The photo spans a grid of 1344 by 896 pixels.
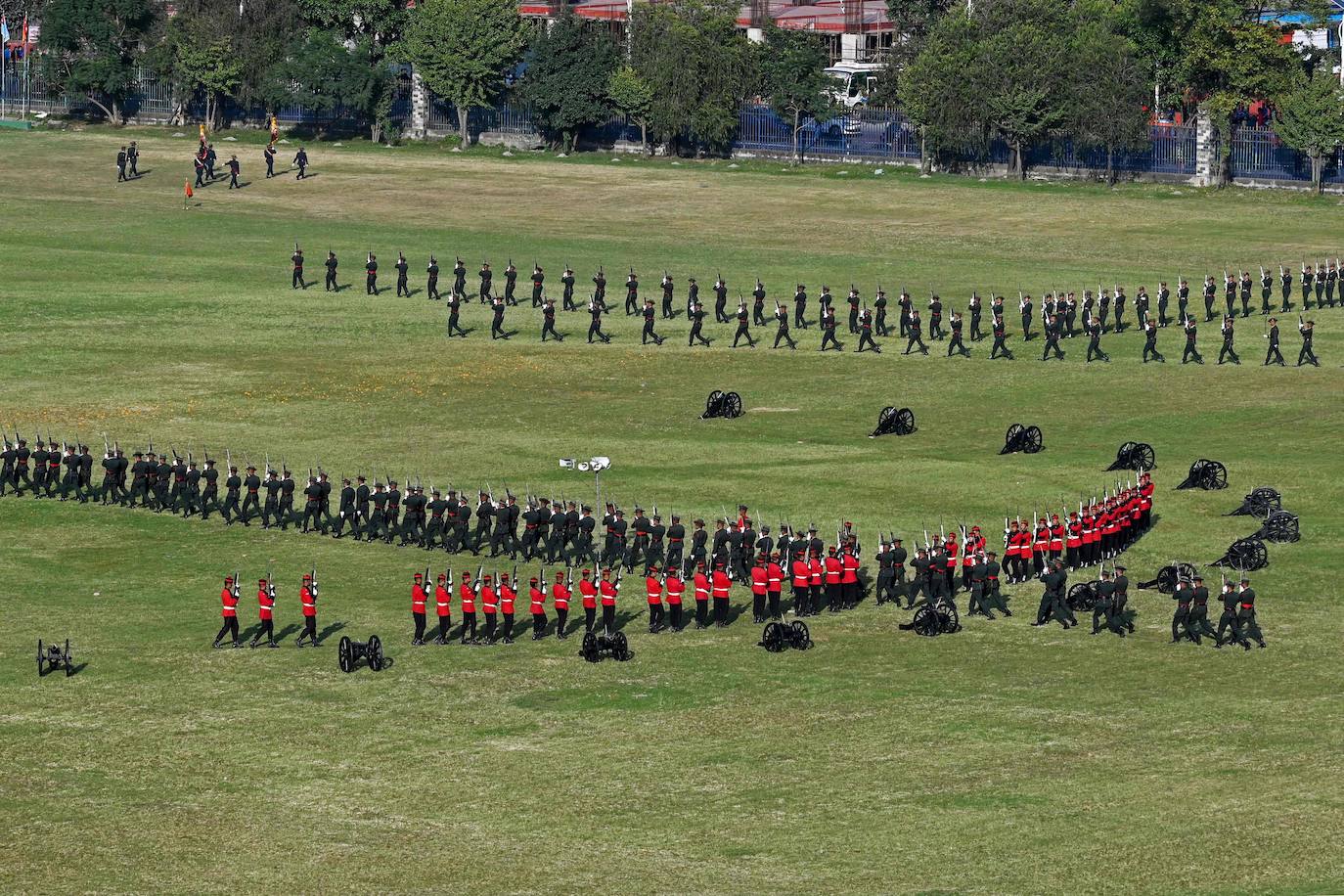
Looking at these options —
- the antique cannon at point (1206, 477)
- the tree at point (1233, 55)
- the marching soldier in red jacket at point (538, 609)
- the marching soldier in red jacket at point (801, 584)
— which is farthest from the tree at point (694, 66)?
the marching soldier in red jacket at point (538, 609)

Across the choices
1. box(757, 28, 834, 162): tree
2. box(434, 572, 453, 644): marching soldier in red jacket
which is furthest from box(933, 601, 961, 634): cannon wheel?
Result: box(757, 28, 834, 162): tree

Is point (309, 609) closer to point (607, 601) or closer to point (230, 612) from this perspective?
point (230, 612)

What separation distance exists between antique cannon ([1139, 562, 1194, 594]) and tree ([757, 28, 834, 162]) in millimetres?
74548

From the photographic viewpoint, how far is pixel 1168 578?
4525 cm

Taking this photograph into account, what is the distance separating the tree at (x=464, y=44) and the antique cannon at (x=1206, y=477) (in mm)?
71590

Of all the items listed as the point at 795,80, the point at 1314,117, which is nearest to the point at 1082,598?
the point at 1314,117

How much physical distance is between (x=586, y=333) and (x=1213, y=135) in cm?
4391

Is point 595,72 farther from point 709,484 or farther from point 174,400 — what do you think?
point 709,484

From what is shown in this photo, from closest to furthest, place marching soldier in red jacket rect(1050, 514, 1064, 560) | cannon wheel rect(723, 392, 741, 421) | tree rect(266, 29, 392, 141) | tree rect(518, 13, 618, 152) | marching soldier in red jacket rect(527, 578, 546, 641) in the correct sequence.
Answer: marching soldier in red jacket rect(527, 578, 546, 641) < marching soldier in red jacket rect(1050, 514, 1064, 560) < cannon wheel rect(723, 392, 741, 421) < tree rect(518, 13, 618, 152) < tree rect(266, 29, 392, 141)

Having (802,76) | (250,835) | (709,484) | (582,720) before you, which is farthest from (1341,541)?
(802,76)

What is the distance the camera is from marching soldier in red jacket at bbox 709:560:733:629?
43812 millimetres

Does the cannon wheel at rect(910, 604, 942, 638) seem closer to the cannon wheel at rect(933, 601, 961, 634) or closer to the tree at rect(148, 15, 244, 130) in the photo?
the cannon wheel at rect(933, 601, 961, 634)

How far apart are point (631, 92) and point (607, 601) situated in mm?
76654

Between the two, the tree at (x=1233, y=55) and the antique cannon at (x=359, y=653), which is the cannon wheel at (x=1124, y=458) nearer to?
the antique cannon at (x=359, y=653)
